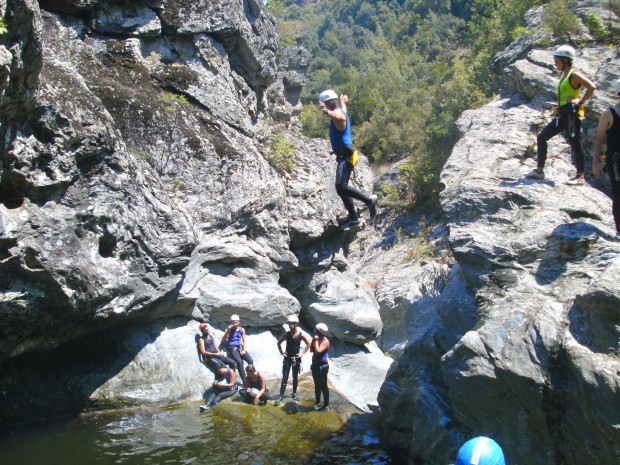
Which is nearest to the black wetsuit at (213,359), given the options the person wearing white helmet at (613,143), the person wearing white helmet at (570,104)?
the person wearing white helmet at (570,104)

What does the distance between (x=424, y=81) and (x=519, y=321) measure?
40134mm

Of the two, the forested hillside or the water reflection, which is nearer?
the water reflection

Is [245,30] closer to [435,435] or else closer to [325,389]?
[325,389]

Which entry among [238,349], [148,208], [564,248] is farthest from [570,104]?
[238,349]

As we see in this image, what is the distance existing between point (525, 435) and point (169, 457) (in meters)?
5.79

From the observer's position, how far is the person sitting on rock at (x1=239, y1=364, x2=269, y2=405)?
12.7 meters

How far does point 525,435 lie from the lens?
Result: 754 cm

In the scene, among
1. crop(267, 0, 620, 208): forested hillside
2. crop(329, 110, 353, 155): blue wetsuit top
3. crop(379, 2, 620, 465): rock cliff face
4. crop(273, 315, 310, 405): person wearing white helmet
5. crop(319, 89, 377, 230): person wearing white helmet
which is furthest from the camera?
crop(267, 0, 620, 208): forested hillside

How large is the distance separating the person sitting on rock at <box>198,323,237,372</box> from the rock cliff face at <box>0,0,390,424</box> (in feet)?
0.85

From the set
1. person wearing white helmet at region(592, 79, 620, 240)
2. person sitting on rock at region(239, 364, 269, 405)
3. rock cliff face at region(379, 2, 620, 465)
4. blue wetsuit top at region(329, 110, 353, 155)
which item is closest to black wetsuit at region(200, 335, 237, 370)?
person sitting on rock at region(239, 364, 269, 405)

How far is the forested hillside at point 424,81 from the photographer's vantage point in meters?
25.2

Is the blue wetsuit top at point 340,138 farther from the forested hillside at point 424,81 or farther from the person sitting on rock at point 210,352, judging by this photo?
the forested hillside at point 424,81

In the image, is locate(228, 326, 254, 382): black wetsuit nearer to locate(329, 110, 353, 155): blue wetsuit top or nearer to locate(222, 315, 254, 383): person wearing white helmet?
locate(222, 315, 254, 383): person wearing white helmet

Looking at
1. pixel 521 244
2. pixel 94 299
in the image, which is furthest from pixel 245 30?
pixel 521 244
